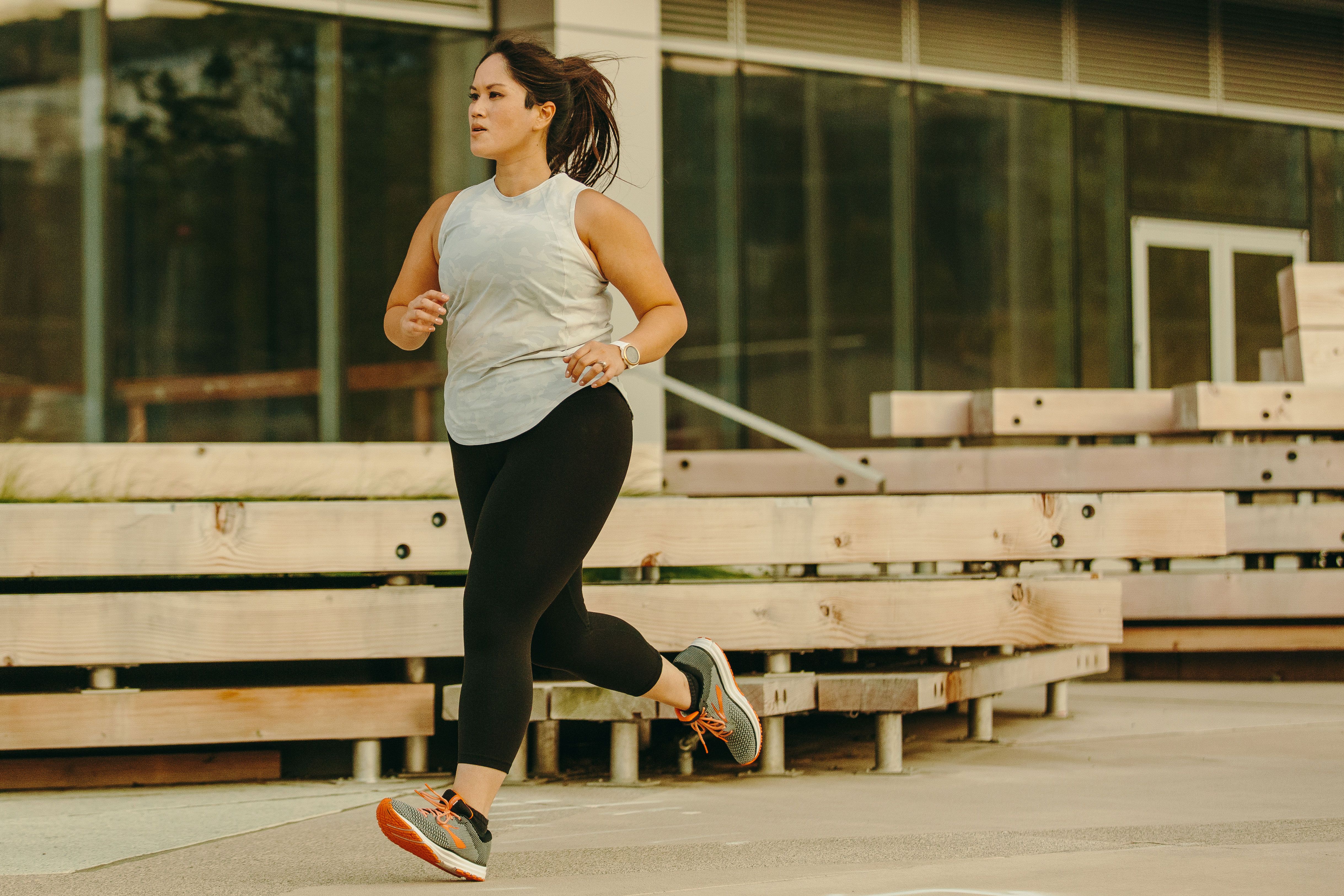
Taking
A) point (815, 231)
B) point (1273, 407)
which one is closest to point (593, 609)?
point (1273, 407)

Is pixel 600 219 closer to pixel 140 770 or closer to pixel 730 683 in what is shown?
pixel 730 683

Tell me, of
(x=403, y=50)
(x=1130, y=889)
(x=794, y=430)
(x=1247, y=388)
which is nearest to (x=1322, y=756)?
(x=1130, y=889)

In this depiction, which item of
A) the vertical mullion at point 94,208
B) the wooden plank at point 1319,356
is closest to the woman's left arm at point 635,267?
the wooden plank at point 1319,356

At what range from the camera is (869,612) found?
4.39 m

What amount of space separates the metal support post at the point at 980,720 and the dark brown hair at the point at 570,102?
2675 millimetres

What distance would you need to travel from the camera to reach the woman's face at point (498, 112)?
3.10 metres

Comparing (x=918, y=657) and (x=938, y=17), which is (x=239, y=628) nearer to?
(x=918, y=657)

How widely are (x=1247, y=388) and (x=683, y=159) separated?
16.4ft

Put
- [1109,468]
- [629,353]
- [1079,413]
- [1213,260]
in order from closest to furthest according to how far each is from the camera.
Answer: [629,353] < [1109,468] < [1079,413] < [1213,260]

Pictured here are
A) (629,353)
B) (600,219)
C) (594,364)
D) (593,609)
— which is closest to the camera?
(594,364)

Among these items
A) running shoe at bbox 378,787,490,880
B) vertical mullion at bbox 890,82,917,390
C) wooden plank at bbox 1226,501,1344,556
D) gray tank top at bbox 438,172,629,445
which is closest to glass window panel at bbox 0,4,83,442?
vertical mullion at bbox 890,82,917,390

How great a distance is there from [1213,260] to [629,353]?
1065cm

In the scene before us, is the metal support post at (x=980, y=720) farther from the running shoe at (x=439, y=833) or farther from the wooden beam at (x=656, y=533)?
the running shoe at (x=439, y=833)

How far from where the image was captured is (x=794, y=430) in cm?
1074
